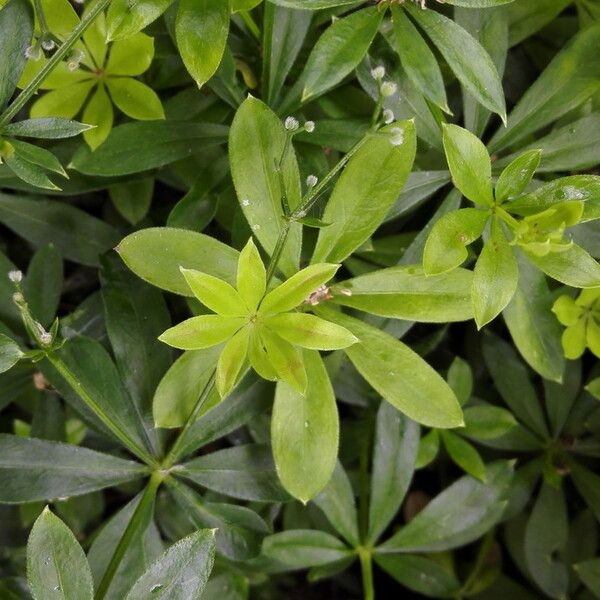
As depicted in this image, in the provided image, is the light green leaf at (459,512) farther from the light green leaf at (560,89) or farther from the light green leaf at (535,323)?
the light green leaf at (560,89)

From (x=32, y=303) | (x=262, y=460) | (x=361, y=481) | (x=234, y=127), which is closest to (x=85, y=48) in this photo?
(x=234, y=127)

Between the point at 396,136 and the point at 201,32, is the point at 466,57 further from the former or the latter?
the point at 201,32

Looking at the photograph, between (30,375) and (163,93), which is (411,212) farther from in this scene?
(30,375)

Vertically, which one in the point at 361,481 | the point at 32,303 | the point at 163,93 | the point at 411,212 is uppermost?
the point at 163,93

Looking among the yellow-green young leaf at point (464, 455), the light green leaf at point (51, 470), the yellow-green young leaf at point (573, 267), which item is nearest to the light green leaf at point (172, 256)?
the light green leaf at point (51, 470)

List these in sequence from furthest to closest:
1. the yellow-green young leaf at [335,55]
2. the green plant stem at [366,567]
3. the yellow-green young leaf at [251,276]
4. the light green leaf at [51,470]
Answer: the green plant stem at [366,567]
the light green leaf at [51,470]
the yellow-green young leaf at [335,55]
the yellow-green young leaf at [251,276]

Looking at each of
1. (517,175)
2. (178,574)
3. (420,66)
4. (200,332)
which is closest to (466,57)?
(420,66)
